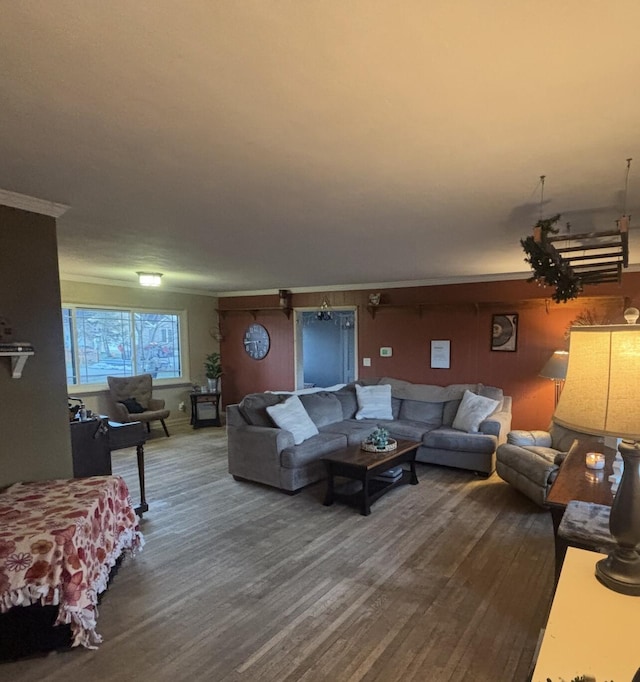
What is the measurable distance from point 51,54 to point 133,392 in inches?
230

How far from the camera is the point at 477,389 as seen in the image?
550 centimetres

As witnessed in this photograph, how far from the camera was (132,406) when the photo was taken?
247 inches

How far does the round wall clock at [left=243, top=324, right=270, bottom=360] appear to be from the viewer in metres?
7.74

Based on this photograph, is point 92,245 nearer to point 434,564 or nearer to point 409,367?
point 434,564

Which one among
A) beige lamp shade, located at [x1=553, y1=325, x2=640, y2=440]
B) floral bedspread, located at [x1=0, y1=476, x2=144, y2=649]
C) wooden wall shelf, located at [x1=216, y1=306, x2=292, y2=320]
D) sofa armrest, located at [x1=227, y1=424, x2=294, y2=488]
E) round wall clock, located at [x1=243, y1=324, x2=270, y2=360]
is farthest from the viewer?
round wall clock, located at [x1=243, y1=324, x2=270, y2=360]

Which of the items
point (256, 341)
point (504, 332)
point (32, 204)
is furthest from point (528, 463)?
point (256, 341)

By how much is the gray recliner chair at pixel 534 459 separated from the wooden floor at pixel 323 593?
0.21 metres

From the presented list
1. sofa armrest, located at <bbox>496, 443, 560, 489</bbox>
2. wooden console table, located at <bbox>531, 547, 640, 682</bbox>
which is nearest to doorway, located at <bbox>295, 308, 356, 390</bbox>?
sofa armrest, located at <bbox>496, 443, 560, 489</bbox>

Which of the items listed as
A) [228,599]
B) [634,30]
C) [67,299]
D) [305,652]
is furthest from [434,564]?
[67,299]

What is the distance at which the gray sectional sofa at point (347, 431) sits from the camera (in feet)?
14.1

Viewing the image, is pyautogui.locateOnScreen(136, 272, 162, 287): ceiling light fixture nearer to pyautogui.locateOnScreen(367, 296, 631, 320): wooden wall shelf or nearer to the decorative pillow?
the decorative pillow

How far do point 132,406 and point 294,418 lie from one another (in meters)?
2.99

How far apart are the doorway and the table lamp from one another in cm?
773

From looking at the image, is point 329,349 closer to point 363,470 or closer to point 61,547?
point 363,470
